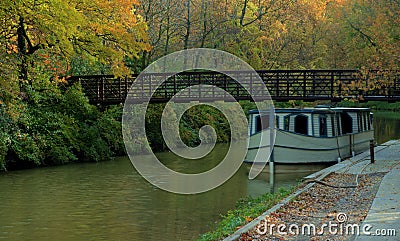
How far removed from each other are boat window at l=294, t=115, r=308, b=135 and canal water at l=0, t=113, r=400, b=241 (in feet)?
8.10

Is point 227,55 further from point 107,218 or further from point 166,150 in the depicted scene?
point 107,218

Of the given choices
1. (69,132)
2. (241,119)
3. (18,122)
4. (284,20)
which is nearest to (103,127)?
(69,132)

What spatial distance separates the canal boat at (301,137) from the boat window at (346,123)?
2.46ft

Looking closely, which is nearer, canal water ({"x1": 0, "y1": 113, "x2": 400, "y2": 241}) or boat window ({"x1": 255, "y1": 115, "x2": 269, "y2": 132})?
canal water ({"x1": 0, "y1": 113, "x2": 400, "y2": 241})

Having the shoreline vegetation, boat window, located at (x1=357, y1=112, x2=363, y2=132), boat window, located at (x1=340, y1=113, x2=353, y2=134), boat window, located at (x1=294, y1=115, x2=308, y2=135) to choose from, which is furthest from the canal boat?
the shoreline vegetation

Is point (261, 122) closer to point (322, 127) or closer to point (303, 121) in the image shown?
point (303, 121)

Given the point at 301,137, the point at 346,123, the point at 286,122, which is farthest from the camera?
the point at 346,123

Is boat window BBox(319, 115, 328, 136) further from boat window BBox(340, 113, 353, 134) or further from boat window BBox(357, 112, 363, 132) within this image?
boat window BBox(357, 112, 363, 132)

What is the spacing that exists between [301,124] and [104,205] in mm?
13318

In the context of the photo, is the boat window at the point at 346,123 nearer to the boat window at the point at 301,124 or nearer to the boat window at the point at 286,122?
the boat window at the point at 301,124

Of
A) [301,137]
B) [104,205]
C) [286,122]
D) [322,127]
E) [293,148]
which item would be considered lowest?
[104,205]

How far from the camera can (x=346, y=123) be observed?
32.5m

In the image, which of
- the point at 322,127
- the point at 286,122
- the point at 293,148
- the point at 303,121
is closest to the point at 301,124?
the point at 303,121

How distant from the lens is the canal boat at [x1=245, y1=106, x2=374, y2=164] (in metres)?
27.5
